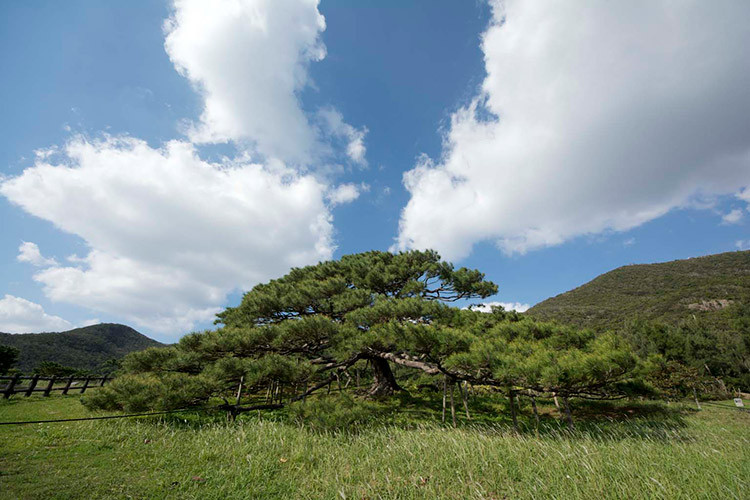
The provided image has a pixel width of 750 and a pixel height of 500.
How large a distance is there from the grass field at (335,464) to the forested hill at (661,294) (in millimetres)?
31513

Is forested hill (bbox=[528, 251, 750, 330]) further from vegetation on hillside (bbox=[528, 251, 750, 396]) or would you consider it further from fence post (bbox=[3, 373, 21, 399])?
fence post (bbox=[3, 373, 21, 399])

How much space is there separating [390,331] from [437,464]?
227cm

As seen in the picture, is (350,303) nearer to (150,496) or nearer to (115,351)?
(150,496)

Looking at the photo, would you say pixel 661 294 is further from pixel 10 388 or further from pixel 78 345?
pixel 78 345

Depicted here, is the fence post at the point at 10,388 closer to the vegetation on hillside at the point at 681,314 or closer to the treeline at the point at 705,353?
the vegetation on hillside at the point at 681,314

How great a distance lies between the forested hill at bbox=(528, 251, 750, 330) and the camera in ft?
129

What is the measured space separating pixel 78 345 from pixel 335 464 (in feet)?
175

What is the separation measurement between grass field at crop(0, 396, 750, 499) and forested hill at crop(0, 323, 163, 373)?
33.2 metres

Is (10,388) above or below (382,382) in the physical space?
below

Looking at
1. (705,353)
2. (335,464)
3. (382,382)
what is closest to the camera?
(335,464)

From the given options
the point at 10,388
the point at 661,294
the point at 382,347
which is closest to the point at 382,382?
the point at 382,347

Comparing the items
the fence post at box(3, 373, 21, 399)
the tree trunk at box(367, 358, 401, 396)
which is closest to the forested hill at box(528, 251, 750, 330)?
the tree trunk at box(367, 358, 401, 396)

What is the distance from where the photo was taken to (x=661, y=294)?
49.5m

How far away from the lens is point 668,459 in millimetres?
4203
